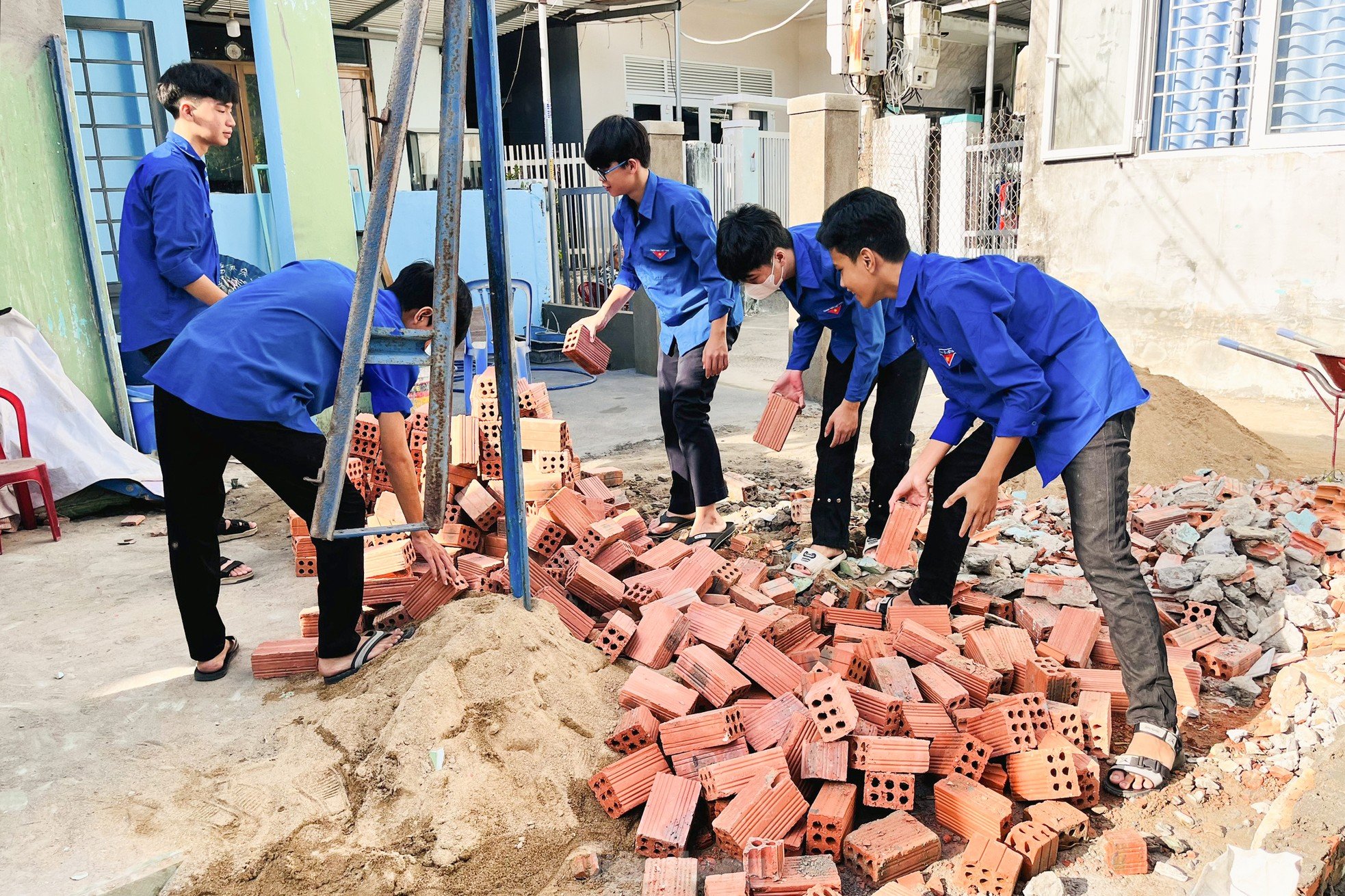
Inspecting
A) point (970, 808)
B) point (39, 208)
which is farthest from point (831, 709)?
point (39, 208)

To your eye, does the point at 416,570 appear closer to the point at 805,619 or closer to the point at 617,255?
the point at 805,619

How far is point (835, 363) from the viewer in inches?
179

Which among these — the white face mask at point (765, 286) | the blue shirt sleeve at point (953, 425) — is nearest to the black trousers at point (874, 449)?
the white face mask at point (765, 286)

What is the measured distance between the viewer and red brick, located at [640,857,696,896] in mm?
2383

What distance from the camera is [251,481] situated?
6.32 m

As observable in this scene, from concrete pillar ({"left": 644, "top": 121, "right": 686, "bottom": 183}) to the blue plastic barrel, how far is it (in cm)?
565

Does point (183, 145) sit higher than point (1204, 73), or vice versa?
point (1204, 73)

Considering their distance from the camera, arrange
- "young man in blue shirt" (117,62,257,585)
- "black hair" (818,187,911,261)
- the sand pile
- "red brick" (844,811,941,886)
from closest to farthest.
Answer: "red brick" (844,811,941,886)
"black hair" (818,187,911,261)
"young man in blue shirt" (117,62,257,585)
the sand pile

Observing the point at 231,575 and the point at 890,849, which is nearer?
the point at 890,849

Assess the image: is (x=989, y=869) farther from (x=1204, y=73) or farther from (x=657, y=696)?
(x=1204, y=73)

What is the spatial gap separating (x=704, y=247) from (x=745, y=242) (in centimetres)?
76

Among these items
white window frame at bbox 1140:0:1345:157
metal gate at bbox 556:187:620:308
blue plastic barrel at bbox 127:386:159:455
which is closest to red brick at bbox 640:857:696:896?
blue plastic barrel at bbox 127:386:159:455

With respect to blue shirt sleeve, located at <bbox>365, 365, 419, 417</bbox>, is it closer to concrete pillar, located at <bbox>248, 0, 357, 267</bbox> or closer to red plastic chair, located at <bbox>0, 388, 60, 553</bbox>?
red plastic chair, located at <bbox>0, 388, 60, 553</bbox>

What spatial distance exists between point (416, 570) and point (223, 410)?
1145 mm
